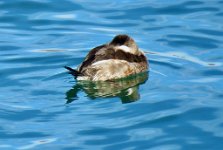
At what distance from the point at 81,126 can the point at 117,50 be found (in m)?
2.69

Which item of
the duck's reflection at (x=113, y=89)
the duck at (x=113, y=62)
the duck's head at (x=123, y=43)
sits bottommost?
the duck's reflection at (x=113, y=89)

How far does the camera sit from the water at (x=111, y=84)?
35.1 feet

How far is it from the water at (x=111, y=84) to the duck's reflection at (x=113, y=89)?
15 millimetres

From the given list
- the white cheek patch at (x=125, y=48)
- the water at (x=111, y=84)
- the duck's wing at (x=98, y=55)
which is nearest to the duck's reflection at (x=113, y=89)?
the water at (x=111, y=84)

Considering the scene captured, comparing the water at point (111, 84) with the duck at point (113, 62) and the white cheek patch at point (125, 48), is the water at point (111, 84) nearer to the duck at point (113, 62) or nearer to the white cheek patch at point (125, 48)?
the duck at point (113, 62)

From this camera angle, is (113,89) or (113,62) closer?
(113,89)

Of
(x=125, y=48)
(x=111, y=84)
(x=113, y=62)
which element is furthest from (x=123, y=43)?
(x=111, y=84)

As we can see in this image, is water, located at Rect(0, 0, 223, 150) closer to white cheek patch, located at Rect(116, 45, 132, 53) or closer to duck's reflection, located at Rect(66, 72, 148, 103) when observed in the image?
duck's reflection, located at Rect(66, 72, 148, 103)

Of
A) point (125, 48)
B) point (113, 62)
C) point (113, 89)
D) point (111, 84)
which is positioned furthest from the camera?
point (125, 48)

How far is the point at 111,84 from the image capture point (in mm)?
12977

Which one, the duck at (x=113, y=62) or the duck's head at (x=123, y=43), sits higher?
the duck's head at (x=123, y=43)

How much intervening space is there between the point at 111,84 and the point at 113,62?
0.39 m

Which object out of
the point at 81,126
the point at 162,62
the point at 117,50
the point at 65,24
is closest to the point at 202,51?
the point at 162,62

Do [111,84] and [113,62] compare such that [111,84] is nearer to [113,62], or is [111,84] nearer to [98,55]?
[113,62]
